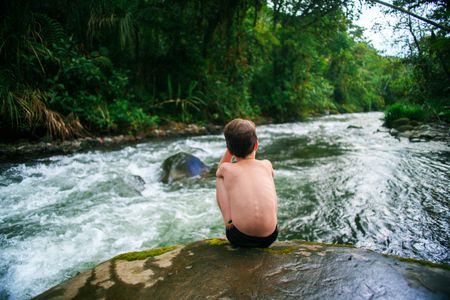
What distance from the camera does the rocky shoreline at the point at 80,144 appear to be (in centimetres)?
606

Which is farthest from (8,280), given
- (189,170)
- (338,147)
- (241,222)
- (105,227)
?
(338,147)

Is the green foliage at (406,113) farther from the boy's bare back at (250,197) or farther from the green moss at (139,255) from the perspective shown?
the green moss at (139,255)

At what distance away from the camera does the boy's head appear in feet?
6.51

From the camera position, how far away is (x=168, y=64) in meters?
11.4

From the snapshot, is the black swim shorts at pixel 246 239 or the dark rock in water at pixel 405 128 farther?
the dark rock in water at pixel 405 128

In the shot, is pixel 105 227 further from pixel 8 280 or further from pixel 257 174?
pixel 257 174

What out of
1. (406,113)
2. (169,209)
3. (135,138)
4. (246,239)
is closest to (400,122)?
(406,113)

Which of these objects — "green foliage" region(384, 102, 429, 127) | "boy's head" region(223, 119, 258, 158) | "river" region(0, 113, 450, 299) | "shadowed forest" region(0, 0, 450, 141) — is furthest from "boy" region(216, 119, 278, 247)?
"green foliage" region(384, 102, 429, 127)

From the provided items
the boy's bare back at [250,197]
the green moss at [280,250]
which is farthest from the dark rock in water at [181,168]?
the green moss at [280,250]

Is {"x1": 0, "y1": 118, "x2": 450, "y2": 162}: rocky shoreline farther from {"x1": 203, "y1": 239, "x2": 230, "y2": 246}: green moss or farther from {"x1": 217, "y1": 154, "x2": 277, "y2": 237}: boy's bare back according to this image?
{"x1": 217, "y1": 154, "x2": 277, "y2": 237}: boy's bare back

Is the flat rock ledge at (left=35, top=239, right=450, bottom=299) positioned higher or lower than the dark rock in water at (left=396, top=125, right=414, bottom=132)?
lower

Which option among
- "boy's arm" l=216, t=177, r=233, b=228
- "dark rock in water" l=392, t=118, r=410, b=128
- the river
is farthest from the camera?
"dark rock in water" l=392, t=118, r=410, b=128

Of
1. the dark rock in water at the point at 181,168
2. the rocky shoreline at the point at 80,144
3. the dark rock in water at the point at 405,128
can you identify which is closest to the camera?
the dark rock in water at the point at 181,168

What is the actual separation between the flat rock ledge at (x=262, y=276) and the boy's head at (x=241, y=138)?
689 mm
